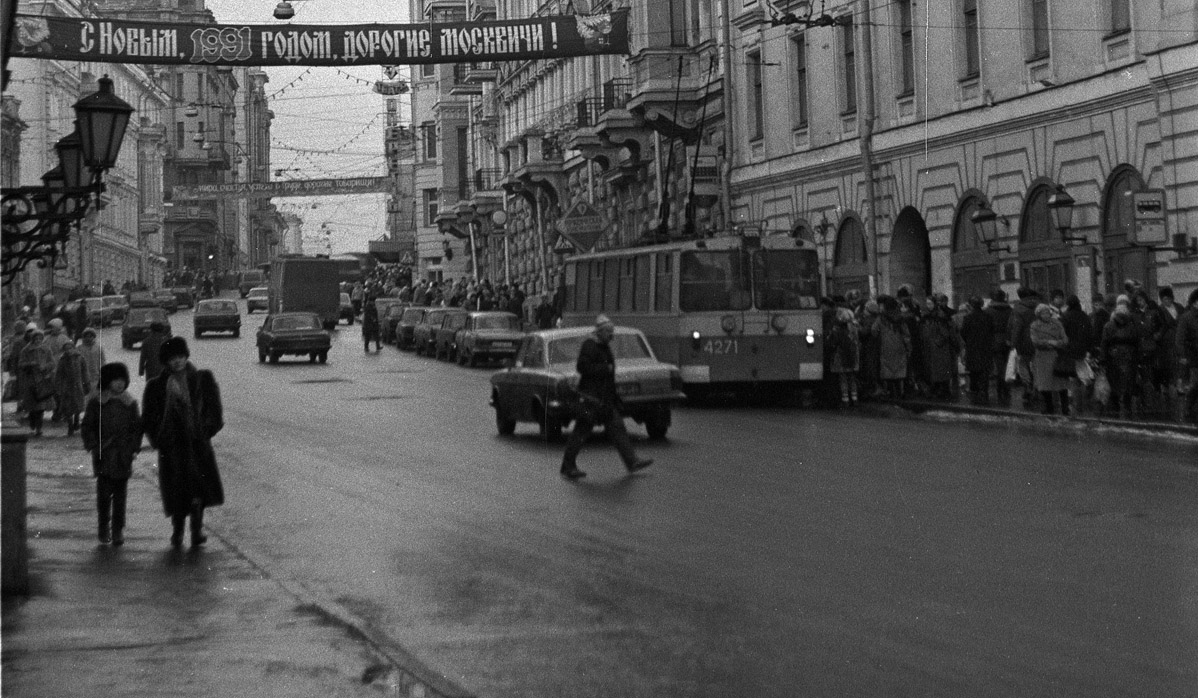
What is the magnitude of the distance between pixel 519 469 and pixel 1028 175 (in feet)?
55.0

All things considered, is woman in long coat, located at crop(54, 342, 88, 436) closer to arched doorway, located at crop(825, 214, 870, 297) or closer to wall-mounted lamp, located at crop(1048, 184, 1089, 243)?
wall-mounted lamp, located at crop(1048, 184, 1089, 243)

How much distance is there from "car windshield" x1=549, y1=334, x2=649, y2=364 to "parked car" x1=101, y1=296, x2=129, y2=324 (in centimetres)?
4144

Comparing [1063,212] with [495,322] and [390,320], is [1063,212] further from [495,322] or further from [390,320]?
[390,320]

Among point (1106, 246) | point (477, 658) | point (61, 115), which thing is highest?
point (61, 115)

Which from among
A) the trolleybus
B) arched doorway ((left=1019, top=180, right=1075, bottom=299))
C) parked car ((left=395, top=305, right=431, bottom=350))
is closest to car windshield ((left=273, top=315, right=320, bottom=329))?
parked car ((left=395, top=305, right=431, bottom=350))

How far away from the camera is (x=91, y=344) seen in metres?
27.9

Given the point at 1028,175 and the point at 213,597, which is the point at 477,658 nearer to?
the point at 213,597

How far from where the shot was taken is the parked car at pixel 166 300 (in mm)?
68312

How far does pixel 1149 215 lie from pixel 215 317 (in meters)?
44.1

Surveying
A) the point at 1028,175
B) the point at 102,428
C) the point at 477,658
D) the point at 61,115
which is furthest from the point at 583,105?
the point at 477,658

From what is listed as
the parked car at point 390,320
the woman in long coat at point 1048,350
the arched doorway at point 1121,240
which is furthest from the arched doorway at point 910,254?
the parked car at point 390,320

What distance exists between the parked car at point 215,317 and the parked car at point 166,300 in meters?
2.21

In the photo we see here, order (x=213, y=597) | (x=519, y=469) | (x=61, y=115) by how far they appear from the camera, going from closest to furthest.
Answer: (x=213, y=597), (x=519, y=469), (x=61, y=115)

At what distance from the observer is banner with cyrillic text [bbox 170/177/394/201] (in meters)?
96.7
